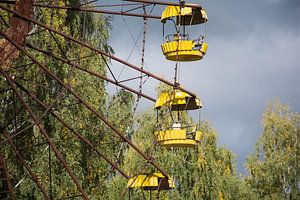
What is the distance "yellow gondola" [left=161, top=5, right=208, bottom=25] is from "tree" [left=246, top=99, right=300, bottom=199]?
19.2m

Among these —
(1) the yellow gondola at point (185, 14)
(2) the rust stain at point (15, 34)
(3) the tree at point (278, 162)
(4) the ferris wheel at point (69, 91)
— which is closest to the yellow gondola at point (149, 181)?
Answer: (4) the ferris wheel at point (69, 91)

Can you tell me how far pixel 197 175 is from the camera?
2373 centimetres

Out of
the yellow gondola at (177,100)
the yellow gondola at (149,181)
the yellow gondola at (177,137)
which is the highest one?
the yellow gondola at (177,100)

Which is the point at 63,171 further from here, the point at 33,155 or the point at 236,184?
the point at 236,184

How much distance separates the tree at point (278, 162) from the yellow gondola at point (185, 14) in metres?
19.2

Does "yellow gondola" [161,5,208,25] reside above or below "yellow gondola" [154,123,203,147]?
above

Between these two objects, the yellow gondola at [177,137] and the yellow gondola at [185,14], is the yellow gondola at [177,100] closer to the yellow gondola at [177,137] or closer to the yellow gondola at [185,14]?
the yellow gondola at [177,137]

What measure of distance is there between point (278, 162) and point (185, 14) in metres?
20.1

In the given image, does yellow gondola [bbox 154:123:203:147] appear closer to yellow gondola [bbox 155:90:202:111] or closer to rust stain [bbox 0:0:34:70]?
yellow gondola [bbox 155:90:202:111]

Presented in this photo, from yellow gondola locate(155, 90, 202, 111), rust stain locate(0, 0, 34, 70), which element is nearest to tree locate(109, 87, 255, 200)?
yellow gondola locate(155, 90, 202, 111)

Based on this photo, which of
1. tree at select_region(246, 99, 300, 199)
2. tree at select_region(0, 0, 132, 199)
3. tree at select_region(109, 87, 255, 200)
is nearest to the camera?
tree at select_region(0, 0, 132, 199)

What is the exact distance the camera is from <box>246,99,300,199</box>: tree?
31219 mm

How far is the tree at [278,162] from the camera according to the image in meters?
31.2

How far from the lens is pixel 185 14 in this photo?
12711mm
